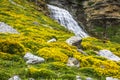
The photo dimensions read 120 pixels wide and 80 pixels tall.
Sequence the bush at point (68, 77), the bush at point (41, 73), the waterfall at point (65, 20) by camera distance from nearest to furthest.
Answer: the bush at point (41, 73) < the bush at point (68, 77) < the waterfall at point (65, 20)

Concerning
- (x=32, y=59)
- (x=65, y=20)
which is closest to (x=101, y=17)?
(x=65, y=20)

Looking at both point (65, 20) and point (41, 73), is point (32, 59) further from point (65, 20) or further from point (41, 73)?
point (65, 20)

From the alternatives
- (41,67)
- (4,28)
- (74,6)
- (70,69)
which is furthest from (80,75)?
(74,6)

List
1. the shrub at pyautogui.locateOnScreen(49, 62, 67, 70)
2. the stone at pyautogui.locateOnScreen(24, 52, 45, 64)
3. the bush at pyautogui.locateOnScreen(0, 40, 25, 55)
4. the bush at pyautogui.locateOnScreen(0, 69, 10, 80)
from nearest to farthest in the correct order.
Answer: the bush at pyautogui.locateOnScreen(0, 69, 10, 80) → the shrub at pyautogui.locateOnScreen(49, 62, 67, 70) → the stone at pyautogui.locateOnScreen(24, 52, 45, 64) → the bush at pyautogui.locateOnScreen(0, 40, 25, 55)

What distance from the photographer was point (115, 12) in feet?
368

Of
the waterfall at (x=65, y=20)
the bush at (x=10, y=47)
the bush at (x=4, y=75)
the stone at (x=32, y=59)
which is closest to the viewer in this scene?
the bush at (x=4, y=75)

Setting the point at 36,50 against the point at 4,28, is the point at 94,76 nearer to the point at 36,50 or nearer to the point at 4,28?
the point at 36,50

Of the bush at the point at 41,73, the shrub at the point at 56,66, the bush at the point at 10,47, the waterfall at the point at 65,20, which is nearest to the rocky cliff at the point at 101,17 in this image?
the waterfall at the point at 65,20

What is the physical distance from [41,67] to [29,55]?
3141 mm

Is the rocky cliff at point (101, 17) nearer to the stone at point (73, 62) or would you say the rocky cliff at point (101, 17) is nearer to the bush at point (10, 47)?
the stone at point (73, 62)

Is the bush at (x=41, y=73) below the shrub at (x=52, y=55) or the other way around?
the other way around

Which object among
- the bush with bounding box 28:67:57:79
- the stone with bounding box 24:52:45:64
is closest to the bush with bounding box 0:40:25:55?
the stone with bounding box 24:52:45:64

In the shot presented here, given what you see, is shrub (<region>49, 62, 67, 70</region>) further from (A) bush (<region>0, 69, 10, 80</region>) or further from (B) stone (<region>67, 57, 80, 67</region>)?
(A) bush (<region>0, 69, 10, 80</region>)

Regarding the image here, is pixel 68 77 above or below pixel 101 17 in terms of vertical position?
above
